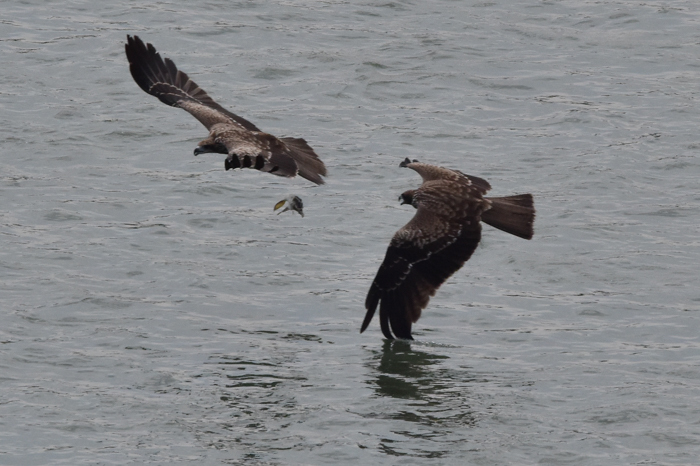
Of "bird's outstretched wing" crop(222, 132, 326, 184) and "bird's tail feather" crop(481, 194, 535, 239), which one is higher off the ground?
"bird's outstretched wing" crop(222, 132, 326, 184)

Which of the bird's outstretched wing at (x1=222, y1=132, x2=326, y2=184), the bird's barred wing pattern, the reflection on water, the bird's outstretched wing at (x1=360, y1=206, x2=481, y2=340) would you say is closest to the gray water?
the reflection on water

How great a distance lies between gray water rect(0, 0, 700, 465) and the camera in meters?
9.23

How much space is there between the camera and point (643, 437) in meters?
9.00

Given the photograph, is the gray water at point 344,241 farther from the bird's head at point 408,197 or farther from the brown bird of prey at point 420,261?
the bird's head at point 408,197

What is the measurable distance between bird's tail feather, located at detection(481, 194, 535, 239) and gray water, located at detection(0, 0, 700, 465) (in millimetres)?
983

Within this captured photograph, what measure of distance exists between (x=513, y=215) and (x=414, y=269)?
2.86 ft

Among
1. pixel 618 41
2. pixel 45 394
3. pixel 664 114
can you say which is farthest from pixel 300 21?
pixel 45 394

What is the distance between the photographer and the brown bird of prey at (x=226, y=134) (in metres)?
10.5

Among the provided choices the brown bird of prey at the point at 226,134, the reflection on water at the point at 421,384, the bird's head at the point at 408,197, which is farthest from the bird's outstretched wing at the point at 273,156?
the reflection on water at the point at 421,384

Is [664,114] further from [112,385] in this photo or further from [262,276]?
[112,385]

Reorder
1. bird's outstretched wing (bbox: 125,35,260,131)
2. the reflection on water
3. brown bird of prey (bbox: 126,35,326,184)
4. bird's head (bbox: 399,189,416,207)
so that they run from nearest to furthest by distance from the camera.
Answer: the reflection on water < brown bird of prey (bbox: 126,35,326,184) < bird's head (bbox: 399,189,416,207) < bird's outstretched wing (bbox: 125,35,260,131)

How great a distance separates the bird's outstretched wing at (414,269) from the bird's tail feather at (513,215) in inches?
6.3

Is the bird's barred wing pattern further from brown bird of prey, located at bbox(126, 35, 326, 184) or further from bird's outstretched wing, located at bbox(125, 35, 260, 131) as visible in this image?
bird's outstretched wing, located at bbox(125, 35, 260, 131)

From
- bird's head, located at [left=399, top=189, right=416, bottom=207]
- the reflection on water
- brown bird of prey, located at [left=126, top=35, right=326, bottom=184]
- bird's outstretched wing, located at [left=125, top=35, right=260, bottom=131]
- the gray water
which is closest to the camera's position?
the gray water
